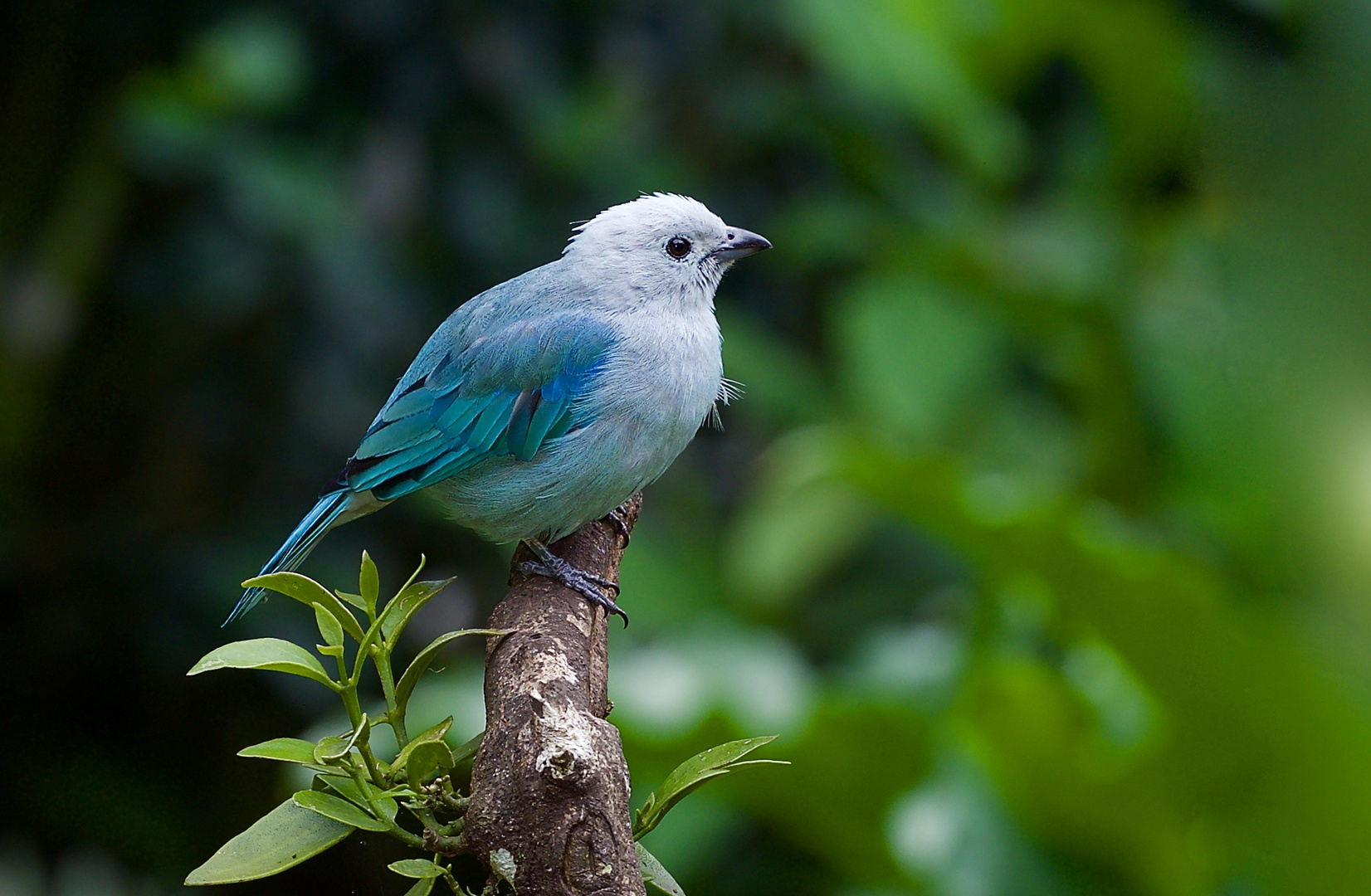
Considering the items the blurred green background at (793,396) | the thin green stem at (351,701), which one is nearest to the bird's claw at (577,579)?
the thin green stem at (351,701)

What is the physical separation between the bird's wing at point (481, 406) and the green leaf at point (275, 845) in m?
1.03

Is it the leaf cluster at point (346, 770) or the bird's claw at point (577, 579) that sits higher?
the bird's claw at point (577, 579)

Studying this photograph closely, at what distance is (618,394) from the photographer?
2686 millimetres

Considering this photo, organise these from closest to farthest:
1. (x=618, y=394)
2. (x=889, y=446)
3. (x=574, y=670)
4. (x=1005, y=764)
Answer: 1. (x=574, y=670)
2. (x=618, y=394)
3. (x=1005, y=764)
4. (x=889, y=446)

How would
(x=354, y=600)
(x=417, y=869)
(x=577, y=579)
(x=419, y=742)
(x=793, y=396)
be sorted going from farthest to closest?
(x=793, y=396)
(x=577, y=579)
(x=354, y=600)
(x=419, y=742)
(x=417, y=869)

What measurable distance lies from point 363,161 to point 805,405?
6.30 feet

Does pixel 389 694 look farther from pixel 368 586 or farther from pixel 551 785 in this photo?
pixel 551 785

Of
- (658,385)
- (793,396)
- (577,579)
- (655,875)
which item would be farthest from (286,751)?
(793,396)

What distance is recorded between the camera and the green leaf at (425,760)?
1.68 meters

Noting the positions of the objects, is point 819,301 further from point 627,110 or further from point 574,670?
point 574,670

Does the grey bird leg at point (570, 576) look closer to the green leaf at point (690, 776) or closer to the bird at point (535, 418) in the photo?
the bird at point (535, 418)

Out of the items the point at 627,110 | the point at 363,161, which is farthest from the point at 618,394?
the point at 627,110

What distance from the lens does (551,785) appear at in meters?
1.62

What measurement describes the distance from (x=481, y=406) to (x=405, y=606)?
35.5 inches
